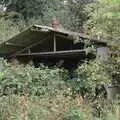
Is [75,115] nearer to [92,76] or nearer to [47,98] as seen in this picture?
[47,98]

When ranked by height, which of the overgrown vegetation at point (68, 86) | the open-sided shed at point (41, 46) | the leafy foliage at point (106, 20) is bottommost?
the overgrown vegetation at point (68, 86)

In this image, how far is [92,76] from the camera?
1298 centimetres

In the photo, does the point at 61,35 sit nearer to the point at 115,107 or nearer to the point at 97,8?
the point at 97,8

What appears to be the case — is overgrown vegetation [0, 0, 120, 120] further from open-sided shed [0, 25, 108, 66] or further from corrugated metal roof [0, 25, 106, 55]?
open-sided shed [0, 25, 108, 66]

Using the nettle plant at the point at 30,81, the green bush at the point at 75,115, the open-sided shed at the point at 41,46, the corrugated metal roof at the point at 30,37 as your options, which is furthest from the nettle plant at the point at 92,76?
the green bush at the point at 75,115

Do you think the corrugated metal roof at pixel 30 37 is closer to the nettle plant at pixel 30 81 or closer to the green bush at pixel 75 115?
the nettle plant at pixel 30 81

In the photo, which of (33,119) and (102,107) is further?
(102,107)

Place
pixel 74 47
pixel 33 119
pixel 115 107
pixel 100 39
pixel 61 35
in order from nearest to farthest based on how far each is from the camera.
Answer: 1. pixel 33 119
2. pixel 115 107
3. pixel 100 39
4. pixel 61 35
5. pixel 74 47

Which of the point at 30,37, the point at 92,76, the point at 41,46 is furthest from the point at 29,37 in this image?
the point at 92,76

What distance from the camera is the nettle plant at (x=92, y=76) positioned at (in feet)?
42.4

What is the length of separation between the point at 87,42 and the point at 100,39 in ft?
1.56

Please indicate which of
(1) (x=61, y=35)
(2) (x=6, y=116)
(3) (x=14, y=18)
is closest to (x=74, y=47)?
(1) (x=61, y=35)

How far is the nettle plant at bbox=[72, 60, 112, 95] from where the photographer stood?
12930 millimetres

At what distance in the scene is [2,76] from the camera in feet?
41.1
